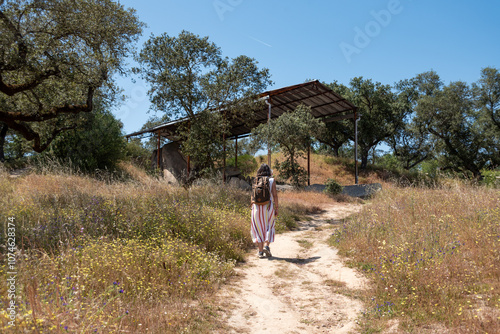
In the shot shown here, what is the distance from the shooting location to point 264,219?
6762 millimetres

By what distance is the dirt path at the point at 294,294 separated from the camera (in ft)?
12.6

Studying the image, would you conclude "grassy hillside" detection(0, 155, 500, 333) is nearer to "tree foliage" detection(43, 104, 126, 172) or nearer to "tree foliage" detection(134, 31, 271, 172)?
"tree foliage" detection(134, 31, 271, 172)

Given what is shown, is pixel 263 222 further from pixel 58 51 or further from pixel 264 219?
pixel 58 51

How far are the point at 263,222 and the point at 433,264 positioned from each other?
332 cm

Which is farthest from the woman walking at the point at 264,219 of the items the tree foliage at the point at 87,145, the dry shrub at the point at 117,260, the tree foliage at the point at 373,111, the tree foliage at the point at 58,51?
the tree foliage at the point at 373,111

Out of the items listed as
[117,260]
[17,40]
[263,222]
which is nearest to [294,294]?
[263,222]

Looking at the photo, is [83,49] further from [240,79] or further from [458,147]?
[458,147]

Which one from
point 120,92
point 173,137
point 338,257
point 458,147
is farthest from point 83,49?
point 458,147

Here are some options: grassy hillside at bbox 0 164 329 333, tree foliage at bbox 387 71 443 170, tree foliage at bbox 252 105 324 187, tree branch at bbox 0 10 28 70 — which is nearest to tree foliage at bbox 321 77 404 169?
tree foliage at bbox 387 71 443 170

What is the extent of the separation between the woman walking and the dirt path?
13.9 inches

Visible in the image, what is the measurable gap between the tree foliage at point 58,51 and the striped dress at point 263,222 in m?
7.08

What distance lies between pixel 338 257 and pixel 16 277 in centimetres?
563

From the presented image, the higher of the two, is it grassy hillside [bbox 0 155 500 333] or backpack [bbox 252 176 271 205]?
backpack [bbox 252 176 271 205]

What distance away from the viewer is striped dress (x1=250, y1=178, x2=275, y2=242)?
22.2 feet
